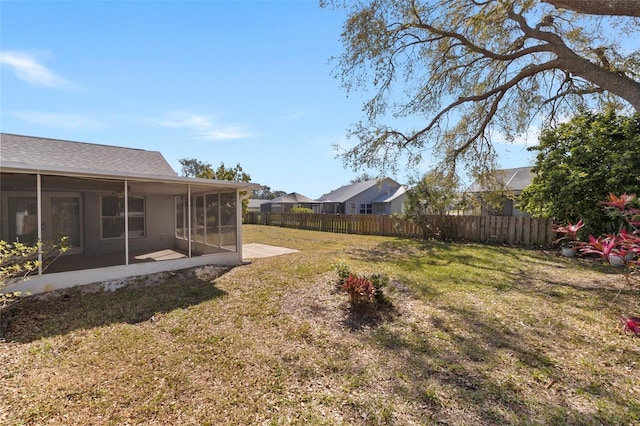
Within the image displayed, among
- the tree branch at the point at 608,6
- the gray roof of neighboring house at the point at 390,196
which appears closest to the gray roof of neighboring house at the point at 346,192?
the gray roof of neighboring house at the point at 390,196

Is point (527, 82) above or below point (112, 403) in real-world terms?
above

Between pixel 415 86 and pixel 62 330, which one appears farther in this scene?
pixel 415 86

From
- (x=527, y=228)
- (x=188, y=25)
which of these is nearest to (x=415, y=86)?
(x=527, y=228)

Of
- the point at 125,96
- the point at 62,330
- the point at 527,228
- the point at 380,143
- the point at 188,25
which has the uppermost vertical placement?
the point at 188,25

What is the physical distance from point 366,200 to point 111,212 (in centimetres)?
2385

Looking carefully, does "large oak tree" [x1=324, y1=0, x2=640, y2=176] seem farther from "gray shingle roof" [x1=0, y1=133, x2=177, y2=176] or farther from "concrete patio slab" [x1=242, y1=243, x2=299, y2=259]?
"gray shingle roof" [x1=0, y1=133, x2=177, y2=176]

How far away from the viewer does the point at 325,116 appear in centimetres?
1111

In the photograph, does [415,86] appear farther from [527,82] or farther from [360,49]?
[527,82]

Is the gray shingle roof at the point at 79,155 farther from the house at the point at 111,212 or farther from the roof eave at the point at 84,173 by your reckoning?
the roof eave at the point at 84,173

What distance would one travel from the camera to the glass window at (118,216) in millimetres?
9273

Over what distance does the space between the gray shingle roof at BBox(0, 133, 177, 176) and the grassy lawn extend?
196 inches

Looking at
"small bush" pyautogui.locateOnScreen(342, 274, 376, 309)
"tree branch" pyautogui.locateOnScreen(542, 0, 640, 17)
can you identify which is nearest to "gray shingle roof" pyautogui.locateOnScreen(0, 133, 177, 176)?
"small bush" pyautogui.locateOnScreen(342, 274, 376, 309)

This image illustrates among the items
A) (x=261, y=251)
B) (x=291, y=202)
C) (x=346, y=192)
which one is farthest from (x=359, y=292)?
(x=291, y=202)

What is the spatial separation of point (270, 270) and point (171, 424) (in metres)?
5.07
